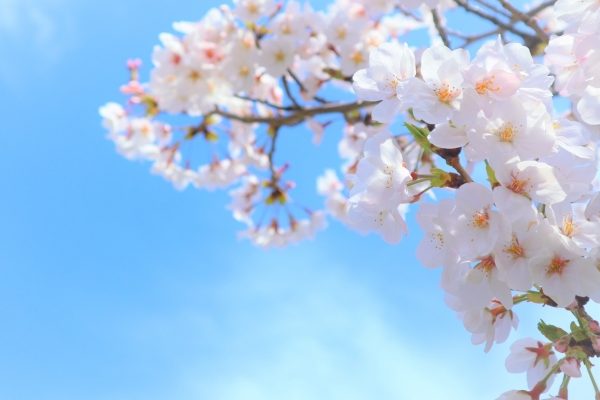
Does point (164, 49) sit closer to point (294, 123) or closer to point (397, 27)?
point (294, 123)

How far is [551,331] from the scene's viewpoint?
173 centimetres

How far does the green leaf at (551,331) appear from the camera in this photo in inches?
67.7

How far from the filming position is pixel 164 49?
4871mm

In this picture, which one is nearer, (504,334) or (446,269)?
(446,269)

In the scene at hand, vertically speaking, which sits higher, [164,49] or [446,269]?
[164,49]

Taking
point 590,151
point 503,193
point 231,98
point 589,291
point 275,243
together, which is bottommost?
point 589,291

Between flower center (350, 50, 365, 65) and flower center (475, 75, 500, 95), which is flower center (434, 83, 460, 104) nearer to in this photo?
flower center (475, 75, 500, 95)

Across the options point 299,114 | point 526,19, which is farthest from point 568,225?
point 299,114

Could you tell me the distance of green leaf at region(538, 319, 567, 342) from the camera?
5.64 feet

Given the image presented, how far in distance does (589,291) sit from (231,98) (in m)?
4.40

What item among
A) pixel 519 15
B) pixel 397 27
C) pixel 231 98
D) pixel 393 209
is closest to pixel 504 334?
pixel 393 209

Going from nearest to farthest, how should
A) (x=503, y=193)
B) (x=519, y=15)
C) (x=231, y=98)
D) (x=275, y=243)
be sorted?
(x=503, y=193) < (x=519, y=15) < (x=231, y=98) < (x=275, y=243)

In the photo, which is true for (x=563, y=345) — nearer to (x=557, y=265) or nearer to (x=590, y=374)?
(x=590, y=374)

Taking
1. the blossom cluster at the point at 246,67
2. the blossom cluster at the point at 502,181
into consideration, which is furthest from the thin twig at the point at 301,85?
the blossom cluster at the point at 502,181
